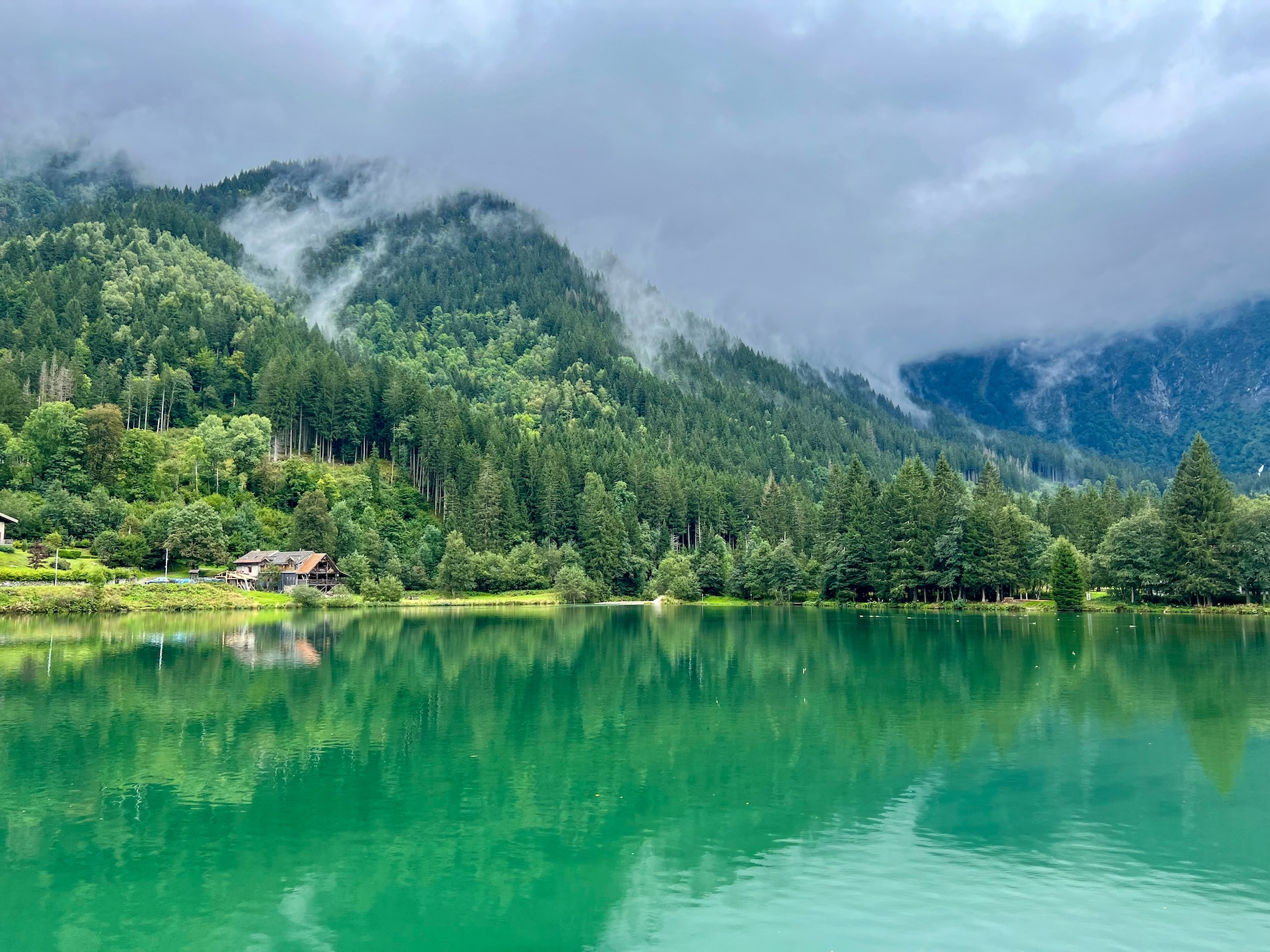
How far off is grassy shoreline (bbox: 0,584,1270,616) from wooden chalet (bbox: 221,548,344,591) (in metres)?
3.18

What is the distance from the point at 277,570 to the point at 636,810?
107515 millimetres

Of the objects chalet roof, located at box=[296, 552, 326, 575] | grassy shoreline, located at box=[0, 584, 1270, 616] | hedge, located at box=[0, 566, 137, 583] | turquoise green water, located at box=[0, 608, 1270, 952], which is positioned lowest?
turquoise green water, located at box=[0, 608, 1270, 952]

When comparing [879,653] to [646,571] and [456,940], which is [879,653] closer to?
[456,940]

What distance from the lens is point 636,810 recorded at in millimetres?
21641

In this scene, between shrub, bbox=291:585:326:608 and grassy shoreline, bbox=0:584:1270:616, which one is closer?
grassy shoreline, bbox=0:584:1270:616

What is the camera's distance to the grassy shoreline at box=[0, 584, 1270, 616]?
3391 inches

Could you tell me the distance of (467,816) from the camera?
21.0 meters

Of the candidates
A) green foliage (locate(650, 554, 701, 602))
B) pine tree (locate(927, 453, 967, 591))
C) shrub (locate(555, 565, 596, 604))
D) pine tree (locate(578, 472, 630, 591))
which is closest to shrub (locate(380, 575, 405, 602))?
shrub (locate(555, 565, 596, 604))

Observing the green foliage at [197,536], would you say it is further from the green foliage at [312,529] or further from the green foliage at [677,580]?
the green foliage at [677,580]

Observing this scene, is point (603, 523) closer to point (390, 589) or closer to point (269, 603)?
point (390, 589)

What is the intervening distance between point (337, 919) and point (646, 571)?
13156 centimetres

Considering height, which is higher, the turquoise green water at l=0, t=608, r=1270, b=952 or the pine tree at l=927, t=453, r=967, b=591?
the pine tree at l=927, t=453, r=967, b=591

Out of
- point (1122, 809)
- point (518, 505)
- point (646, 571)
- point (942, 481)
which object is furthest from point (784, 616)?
point (1122, 809)

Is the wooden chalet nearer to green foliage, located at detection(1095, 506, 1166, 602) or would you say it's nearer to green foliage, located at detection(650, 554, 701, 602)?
green foliage, located at detection(650, 554, 701, 602)
